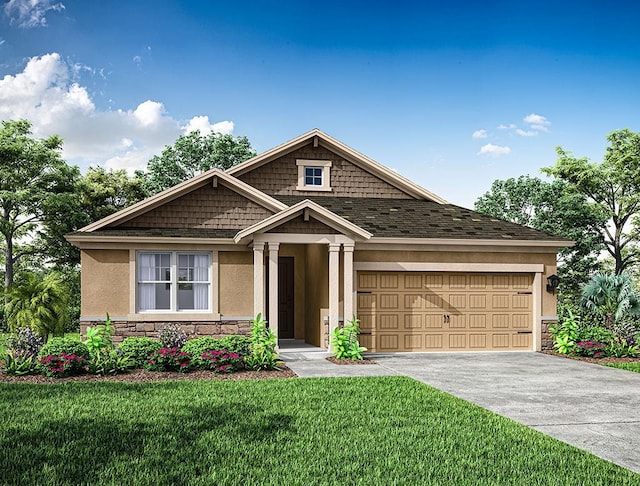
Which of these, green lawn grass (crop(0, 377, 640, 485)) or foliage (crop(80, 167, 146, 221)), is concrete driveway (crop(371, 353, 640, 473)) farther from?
foliage (crop(80, 167, 146, 221))

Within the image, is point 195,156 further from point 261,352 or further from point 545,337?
point 261,352

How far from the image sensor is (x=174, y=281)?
15188 millimetres

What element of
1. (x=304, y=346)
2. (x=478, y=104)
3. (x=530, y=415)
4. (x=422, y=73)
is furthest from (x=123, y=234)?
(x=478, y=104)

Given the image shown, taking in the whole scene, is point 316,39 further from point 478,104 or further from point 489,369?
point 489,369

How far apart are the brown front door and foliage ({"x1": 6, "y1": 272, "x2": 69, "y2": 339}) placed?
6.30m

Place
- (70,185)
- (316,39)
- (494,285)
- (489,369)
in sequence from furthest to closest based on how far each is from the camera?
(70,185) → (316,39) → (494,285) → (489,369)

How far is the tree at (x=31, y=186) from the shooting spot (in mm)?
27594

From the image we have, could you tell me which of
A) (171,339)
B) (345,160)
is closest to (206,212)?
(171,339)

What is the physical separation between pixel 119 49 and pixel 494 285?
16840 mm

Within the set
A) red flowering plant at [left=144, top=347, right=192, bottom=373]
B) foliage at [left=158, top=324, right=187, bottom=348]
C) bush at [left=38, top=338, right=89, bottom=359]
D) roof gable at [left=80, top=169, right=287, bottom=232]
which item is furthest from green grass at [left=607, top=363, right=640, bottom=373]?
bush at [left=38, top=338, right=89, bottom=359]

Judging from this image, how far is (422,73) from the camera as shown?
21281 mm

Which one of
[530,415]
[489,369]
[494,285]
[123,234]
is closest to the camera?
[530,415]

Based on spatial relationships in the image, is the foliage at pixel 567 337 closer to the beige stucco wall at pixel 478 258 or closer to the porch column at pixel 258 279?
the beige stucco wall at pixel 478 258

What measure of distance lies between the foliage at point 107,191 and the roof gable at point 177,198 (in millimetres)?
15855
